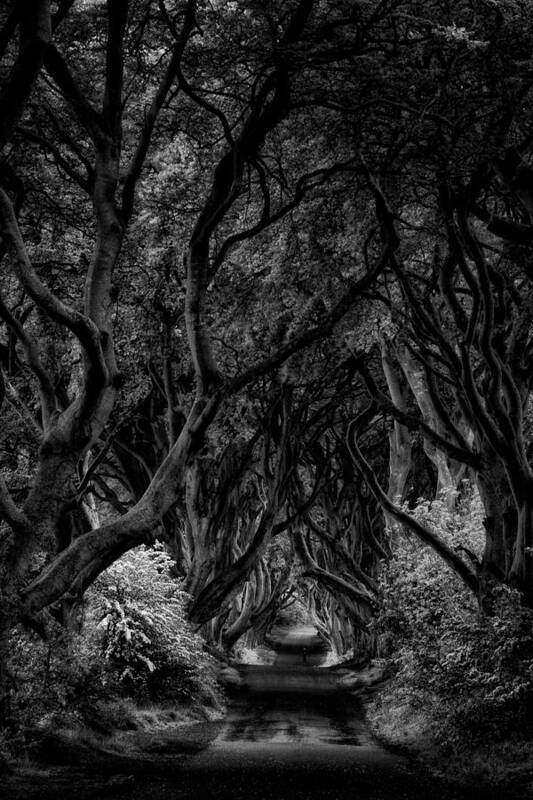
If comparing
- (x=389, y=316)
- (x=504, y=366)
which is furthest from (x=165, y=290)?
(x=504, y=366)

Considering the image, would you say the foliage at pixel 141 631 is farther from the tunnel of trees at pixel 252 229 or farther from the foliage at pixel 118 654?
the tunnel of trees at pixel 252 229

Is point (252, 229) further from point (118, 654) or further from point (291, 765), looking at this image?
point (118, 654)

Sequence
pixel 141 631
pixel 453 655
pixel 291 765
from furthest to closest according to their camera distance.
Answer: pixel 141 631
pixel 453 655
pixel 291 765

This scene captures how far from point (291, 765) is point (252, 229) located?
23.5 feet

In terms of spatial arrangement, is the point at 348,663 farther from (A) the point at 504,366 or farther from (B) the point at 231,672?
(A) the point at 504,366

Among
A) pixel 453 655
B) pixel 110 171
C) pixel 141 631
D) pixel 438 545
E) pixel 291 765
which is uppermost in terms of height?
pixel 110 171

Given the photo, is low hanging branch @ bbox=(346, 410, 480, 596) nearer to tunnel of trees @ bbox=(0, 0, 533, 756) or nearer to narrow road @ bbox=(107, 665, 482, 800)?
tunnel of trees @ bbox=(0, 0, 533, 756)

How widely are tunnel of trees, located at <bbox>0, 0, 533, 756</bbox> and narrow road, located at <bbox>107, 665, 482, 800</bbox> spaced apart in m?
2.47

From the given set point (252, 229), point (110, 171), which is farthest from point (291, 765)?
point (110, 171)

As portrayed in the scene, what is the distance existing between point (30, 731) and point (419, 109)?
8.80 meters

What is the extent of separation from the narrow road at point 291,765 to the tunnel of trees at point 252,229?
8.12 feet

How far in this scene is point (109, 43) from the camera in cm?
859

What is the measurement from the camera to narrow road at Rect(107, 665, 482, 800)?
7910 millimetres

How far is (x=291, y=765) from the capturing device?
10.0 meters
